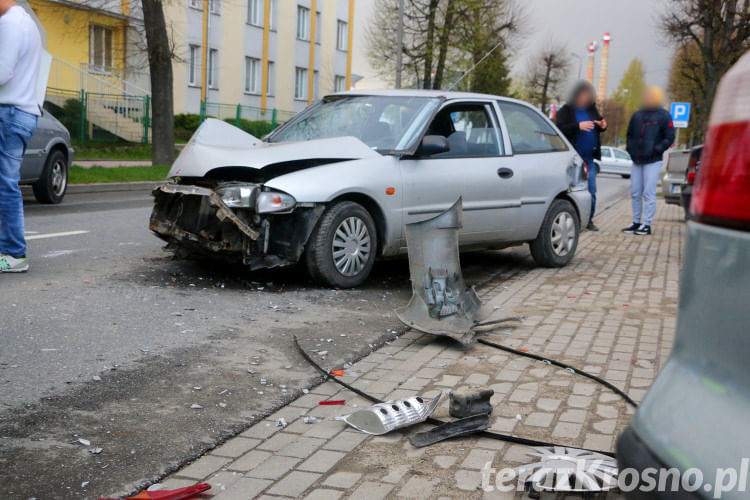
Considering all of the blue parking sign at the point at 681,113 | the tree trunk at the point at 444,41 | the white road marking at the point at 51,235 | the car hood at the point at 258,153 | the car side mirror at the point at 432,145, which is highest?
the tree trunk at the point at 444,41

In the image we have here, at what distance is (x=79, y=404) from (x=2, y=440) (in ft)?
1.58

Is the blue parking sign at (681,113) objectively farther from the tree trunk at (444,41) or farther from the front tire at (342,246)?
the front tire at (342,246)

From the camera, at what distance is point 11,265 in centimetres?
660

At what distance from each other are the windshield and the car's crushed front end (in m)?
1.11

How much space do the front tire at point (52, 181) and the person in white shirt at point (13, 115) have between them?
579 centimetres

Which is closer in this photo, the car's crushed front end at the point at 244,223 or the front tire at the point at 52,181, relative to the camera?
the car's crushed front end at the point at 244,223

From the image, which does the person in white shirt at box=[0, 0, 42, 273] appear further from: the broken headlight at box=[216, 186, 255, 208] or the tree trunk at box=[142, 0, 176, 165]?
the tree trunk at box=[142, 0, 176, 165]

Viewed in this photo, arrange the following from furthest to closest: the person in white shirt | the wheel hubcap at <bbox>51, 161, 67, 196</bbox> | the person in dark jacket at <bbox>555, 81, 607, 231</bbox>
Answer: the wheel hubcap at <bbox>51, 161, 67, 196</bbox> → the person in dark jacket at <bbox>555, 81, 607, 231</bbox> → the person in white shirt

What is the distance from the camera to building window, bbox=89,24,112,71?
106ft

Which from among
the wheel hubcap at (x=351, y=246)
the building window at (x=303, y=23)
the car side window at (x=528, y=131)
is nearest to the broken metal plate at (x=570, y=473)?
the wheel hubcap at (x=351, y=246)

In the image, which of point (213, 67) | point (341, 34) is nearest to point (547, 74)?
point (341, 34)

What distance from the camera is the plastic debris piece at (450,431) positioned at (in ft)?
11.3

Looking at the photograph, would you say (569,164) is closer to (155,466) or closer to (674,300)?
(674,300)

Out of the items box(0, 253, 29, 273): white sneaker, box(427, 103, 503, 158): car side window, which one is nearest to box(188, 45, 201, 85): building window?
box(427, 103, 503, 158): car side window
